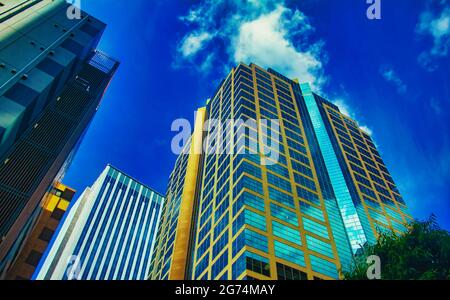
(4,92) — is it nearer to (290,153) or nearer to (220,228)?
(220,228)

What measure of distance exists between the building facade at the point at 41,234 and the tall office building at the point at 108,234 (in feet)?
178

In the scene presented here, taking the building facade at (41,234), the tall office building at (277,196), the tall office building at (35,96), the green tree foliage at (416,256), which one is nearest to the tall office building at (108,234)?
the tall office building at (277,196)

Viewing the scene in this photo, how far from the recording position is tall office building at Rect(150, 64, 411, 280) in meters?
50.0

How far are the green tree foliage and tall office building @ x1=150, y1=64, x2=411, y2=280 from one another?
20.4 m

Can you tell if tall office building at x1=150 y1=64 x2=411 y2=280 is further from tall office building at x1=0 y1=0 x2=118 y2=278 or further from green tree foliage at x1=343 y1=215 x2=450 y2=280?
tall office building at x1=0 y1=0 x2=118 y2=278

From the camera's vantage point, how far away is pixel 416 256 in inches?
945

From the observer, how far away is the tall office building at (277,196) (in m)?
50.0

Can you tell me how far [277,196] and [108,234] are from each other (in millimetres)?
87751

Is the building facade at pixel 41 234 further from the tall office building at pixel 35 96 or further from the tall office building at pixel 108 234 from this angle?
the tall office building at pixel 108 234

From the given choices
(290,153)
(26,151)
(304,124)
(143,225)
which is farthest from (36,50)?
(143,225)

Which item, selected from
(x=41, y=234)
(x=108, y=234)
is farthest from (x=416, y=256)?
(x=108, y=234)

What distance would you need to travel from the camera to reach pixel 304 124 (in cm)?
8788

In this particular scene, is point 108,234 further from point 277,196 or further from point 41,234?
point 277,196

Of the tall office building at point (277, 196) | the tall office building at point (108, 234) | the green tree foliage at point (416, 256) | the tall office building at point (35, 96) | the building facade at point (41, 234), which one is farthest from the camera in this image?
the tall office building at point (108, 234)
